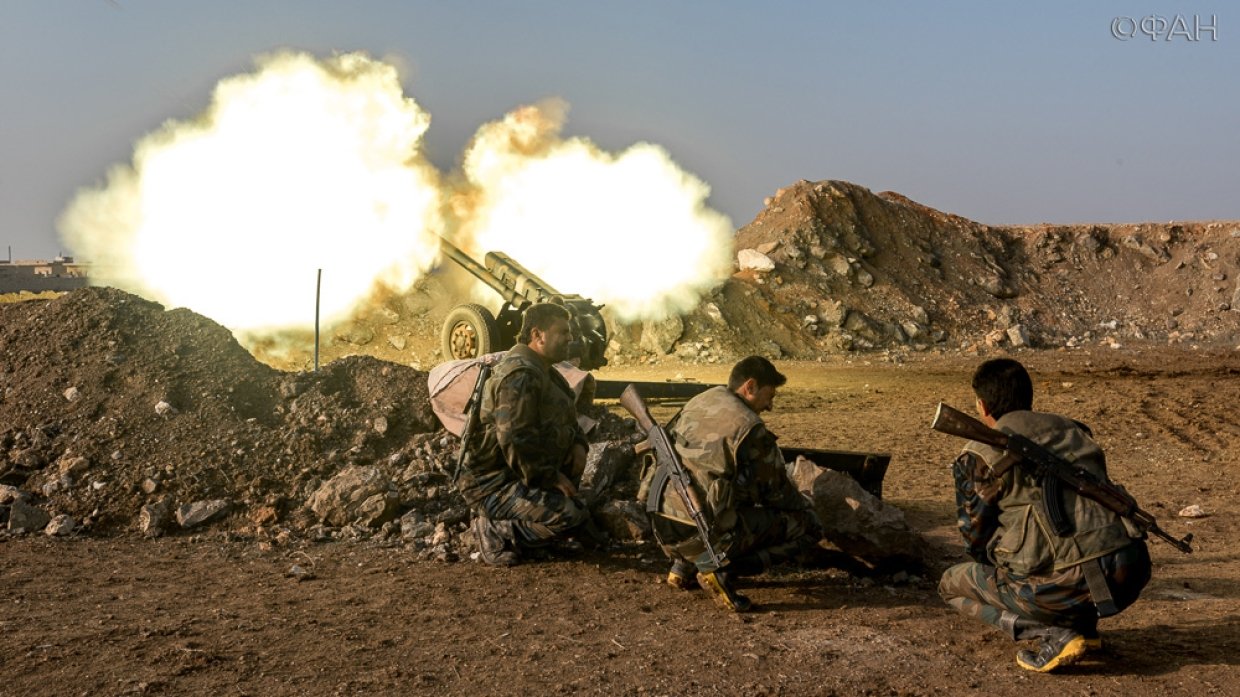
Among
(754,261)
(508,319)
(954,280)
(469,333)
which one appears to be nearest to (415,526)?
(469,333)

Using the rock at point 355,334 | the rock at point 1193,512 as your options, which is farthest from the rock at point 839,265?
the rock at point 1193,512

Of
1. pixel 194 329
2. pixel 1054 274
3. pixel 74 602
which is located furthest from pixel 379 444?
pixel 1054 274

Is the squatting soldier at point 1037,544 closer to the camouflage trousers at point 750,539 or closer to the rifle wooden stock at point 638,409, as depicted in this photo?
the camouflage trousers at point 750,539

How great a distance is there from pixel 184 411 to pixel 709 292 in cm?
1652

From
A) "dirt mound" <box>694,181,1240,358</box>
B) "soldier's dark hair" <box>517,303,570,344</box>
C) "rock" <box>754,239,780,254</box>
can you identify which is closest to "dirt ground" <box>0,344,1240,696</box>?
"soldier's dark hair" <box>517,303,570,344</box>

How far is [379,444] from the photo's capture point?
8641mm

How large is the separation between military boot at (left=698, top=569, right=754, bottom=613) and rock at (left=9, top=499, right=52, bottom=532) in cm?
496

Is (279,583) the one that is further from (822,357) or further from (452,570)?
(822,357)

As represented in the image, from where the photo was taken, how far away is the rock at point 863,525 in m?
6.27

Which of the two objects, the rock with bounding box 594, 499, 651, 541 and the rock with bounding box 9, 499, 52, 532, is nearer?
the rock with bounding box 594, 499, 651, 541

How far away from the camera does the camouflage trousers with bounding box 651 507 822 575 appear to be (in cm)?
567

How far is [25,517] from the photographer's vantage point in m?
7.52

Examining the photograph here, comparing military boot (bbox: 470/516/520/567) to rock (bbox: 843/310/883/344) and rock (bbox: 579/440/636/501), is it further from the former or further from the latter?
rock (bbox: 843/310/883/344)

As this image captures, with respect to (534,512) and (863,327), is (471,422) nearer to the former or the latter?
(534,512)
